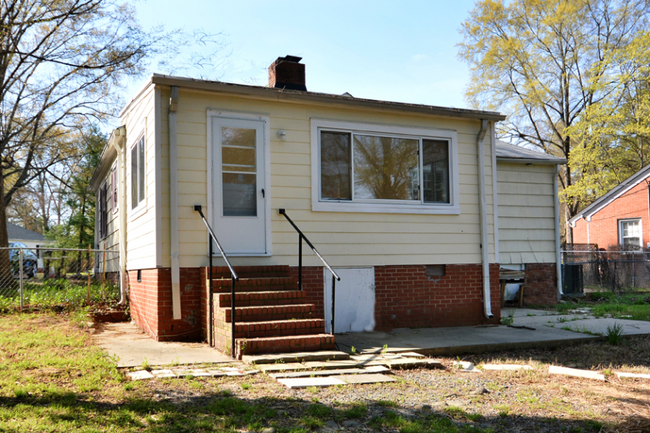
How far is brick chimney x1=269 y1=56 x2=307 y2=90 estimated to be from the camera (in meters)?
9.70

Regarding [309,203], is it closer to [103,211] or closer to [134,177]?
[134,177]

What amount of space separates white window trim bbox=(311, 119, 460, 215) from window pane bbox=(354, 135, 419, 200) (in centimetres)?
14

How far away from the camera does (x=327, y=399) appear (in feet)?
15.5

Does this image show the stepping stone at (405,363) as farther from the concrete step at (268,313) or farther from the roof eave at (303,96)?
the roof eave at (303,96)

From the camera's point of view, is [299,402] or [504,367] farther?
[504,367]

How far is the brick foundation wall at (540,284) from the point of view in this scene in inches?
526

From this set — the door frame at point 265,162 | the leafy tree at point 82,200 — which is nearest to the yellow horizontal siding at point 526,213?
the door frame at point 265,162

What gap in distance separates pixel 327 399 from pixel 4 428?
237cm

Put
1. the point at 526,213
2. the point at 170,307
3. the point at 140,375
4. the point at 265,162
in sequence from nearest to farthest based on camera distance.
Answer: the point at 140,375, the point at 170,307, the point at 265,162, the point at 526,213

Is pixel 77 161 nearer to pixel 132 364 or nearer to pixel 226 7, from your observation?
pixel 226 7

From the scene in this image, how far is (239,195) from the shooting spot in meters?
8.16

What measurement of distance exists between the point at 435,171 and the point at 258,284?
3.74 m

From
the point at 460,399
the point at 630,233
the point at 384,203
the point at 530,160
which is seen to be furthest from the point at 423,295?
the point at 630,233

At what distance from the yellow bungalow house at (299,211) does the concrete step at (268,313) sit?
2cm
